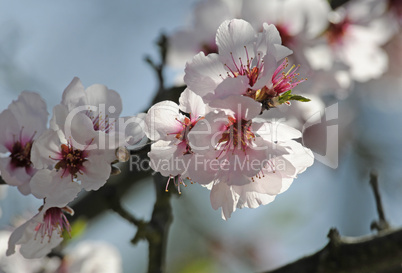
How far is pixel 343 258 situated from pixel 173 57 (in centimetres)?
143

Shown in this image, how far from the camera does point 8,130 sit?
1591 millimetres

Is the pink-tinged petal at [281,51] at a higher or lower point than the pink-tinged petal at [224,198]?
higher

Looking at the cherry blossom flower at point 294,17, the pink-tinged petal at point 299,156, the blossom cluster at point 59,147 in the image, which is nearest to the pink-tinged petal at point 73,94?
the blossom cluster at point 59,147

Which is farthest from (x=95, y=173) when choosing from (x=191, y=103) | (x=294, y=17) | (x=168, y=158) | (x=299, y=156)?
(x=294, y=17)

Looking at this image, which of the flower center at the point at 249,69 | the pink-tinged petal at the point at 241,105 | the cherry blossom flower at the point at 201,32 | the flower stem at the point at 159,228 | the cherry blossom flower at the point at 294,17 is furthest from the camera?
the cherry blossom flower at the point at 201,32

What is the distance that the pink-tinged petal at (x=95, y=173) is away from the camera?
4.57 feet

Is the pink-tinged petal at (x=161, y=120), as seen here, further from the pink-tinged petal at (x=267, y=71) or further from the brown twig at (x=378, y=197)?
the brown twig at (x=378, y=197)

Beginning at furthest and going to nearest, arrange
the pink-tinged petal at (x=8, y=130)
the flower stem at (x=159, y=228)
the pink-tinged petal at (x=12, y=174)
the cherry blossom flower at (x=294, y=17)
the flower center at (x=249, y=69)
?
the cherry blossom flower at (x=294, y=17), the flower stem at (x=159, y=228), the pink-tinged petal at (x=8, y=130), the pink-tinged petal at (x=12, y=174), the flower center at (x=249, y=69)

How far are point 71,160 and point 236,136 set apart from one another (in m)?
0.49

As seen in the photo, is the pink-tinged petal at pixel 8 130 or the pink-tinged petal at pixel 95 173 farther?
the pink-tinged petal at pixel 8 130

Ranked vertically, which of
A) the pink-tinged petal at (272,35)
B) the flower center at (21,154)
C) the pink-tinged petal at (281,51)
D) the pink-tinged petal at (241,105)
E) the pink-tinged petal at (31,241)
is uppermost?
the pink-tinged petal at (272,35)

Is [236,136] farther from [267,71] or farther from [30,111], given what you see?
[30,111]

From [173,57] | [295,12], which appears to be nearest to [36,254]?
[173,57]

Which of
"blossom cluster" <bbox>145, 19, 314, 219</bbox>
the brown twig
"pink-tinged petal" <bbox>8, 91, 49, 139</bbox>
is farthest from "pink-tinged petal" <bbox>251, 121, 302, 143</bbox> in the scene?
the brown twig
